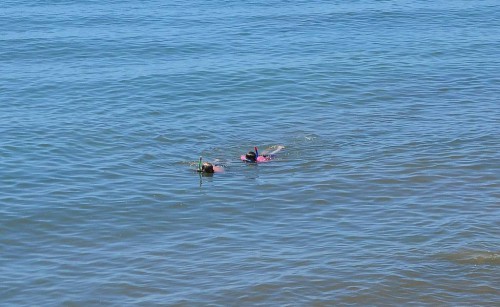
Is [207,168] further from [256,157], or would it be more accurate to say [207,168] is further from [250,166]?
[256,157]

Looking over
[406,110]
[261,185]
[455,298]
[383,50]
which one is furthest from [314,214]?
[383,50]

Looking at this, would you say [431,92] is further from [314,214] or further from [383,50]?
[314,214]

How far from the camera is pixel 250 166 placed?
2311 cm

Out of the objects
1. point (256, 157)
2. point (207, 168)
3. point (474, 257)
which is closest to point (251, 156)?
point (256, 157)

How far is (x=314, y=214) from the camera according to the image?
65.3 ft

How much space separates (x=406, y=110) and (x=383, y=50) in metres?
9.74

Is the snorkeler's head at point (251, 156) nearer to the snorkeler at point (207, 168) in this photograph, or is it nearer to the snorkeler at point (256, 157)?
the snorkeler at point (256, 157)

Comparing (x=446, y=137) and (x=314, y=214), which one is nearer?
(x=314, y=214)

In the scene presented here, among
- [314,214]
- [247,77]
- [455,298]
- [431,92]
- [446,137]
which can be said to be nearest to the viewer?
[455,298]

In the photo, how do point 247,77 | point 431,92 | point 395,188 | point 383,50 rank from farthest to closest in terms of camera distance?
point 383,50
point 247,77
point 431,92
point 395,188

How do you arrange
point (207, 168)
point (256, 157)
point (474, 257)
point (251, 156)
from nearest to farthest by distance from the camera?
point (474, 257)
point (207, 168)
point (251, 156)
point (256, 157)

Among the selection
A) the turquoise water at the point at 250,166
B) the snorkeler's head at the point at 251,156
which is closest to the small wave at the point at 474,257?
the turquoise water at the point at 250,166

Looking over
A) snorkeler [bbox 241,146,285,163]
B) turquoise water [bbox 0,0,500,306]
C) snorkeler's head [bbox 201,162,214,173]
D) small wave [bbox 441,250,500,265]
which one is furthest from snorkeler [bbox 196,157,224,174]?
small wave [bbox 441,250,500,265]

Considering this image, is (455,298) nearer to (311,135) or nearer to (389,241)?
(389,241)
